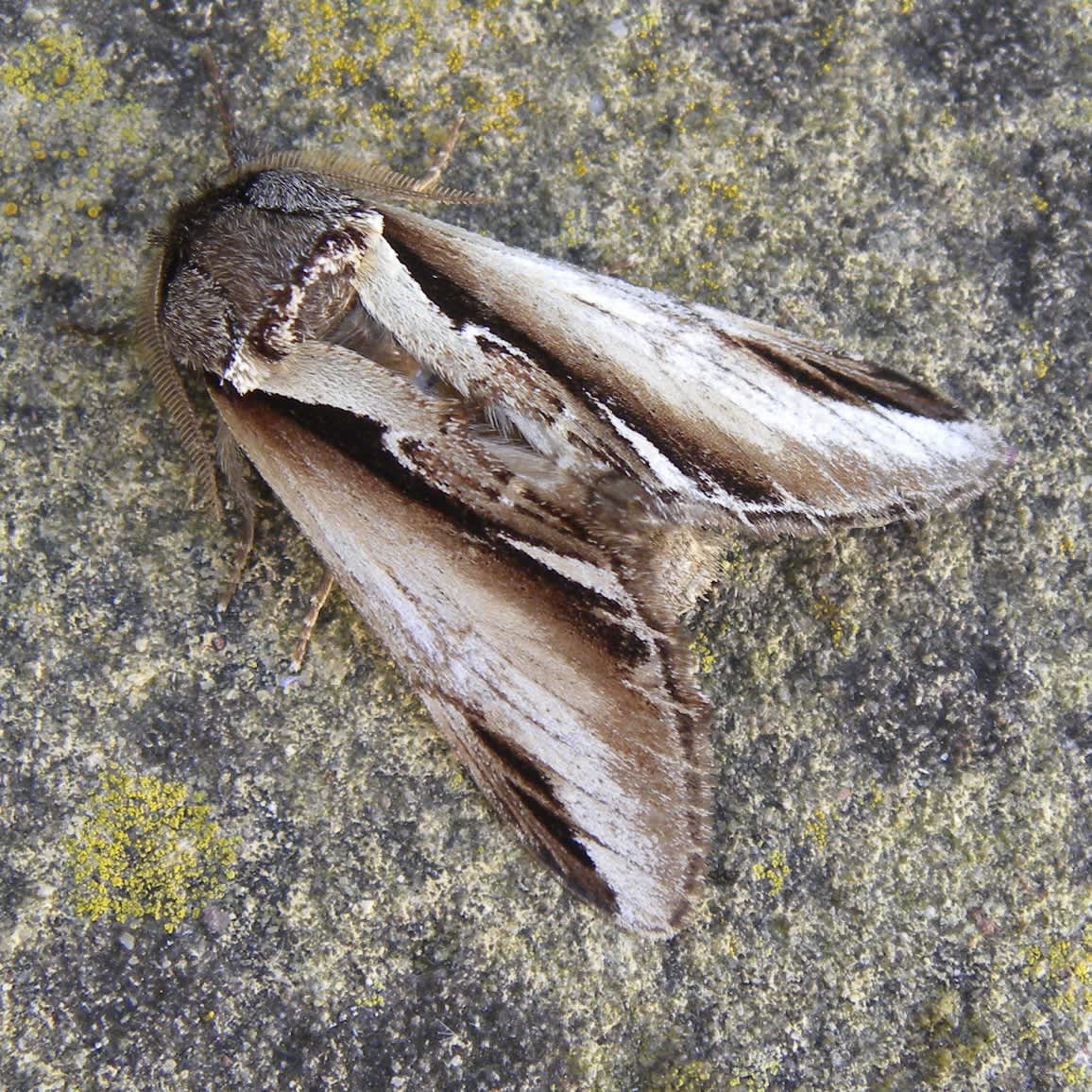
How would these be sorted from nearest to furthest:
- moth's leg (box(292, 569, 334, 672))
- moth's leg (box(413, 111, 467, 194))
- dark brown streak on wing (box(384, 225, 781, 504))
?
dark brown streak on wing (box(384, 225, 781, 504)) < moth's leg (box(292, 569, 334, 672)) < moth's leg (box(413, 111, 467, 194))

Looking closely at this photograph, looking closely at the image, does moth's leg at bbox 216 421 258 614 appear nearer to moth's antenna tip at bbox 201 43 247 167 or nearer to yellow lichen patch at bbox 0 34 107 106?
moth's antenna tip at bbox 201 43 247 167

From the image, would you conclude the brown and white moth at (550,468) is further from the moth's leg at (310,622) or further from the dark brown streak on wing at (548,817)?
the moth's leg at (310,622)

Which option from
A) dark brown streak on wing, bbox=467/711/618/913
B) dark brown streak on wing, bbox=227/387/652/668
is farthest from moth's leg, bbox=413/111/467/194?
dark brown streak on wing, bbox=467/711/618/913

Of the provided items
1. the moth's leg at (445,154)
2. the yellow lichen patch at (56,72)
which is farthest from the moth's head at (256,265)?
the yellow lichen patch at (56,72)

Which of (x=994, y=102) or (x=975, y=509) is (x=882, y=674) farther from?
(x=994, y=102)

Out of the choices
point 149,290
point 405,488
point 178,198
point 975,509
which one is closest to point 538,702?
point 405,488
